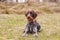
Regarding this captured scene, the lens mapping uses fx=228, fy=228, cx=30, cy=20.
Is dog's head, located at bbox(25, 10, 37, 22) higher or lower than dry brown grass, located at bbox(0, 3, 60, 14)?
higher

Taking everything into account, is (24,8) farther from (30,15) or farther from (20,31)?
(30,15)

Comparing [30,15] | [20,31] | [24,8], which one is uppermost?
Answer: [30,15]

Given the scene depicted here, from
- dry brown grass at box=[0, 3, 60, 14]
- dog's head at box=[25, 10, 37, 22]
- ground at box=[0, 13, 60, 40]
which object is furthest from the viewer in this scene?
dry brown grass at box=[0, 3, 60, 14]

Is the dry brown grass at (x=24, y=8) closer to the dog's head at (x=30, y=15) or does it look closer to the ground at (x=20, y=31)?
the ground at (x=20, y=31)

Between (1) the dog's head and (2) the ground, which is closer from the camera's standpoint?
(1) the dog's head

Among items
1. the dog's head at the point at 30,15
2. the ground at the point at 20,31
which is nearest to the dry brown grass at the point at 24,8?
the ground at the point at 20,31

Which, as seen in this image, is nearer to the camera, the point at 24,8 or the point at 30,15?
the point at 30,15

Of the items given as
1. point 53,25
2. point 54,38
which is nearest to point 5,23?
point 53,25

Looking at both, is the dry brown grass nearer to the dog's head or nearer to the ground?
the ground

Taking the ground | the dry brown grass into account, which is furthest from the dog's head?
the dry brown grass

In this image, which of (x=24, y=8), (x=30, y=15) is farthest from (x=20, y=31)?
(x=24, y=8)

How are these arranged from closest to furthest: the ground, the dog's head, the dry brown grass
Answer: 1. the dog's head
2. the ground
3. the dry brown grass

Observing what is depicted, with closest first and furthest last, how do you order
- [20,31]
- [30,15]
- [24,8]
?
[30,15] < [20,31] < [24,8]

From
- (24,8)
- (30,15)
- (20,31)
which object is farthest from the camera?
(24,8)
